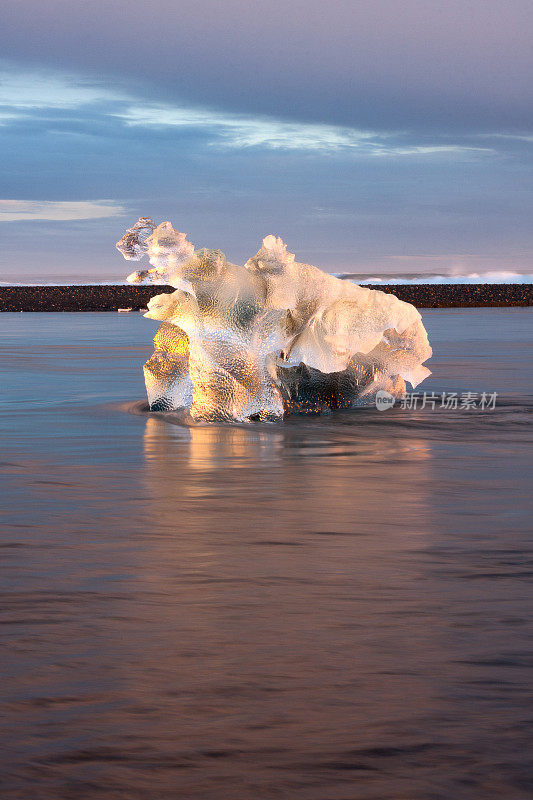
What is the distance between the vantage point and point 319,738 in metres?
3.68

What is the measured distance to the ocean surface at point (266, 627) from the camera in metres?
3.50

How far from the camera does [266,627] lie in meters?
4.86

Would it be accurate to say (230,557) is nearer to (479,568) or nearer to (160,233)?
(479,568)

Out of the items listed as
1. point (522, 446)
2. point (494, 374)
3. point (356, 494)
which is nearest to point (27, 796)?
point (356, 494)

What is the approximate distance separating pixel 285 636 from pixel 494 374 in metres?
17.5

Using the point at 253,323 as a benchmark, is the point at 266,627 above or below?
below

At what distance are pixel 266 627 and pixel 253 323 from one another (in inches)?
296

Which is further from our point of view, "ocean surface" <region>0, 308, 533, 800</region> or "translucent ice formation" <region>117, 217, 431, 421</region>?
"translucent ice formation" <region>117, 217, 431, 421</region>

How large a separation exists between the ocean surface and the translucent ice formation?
212 cm

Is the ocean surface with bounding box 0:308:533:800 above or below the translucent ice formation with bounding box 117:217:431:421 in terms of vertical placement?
below

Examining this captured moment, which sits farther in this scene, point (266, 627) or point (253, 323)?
point (253, 323)

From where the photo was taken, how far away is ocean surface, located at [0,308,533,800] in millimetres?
3496

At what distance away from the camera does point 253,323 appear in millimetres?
12164

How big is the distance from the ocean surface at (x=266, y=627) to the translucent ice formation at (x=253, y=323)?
2.12 m
